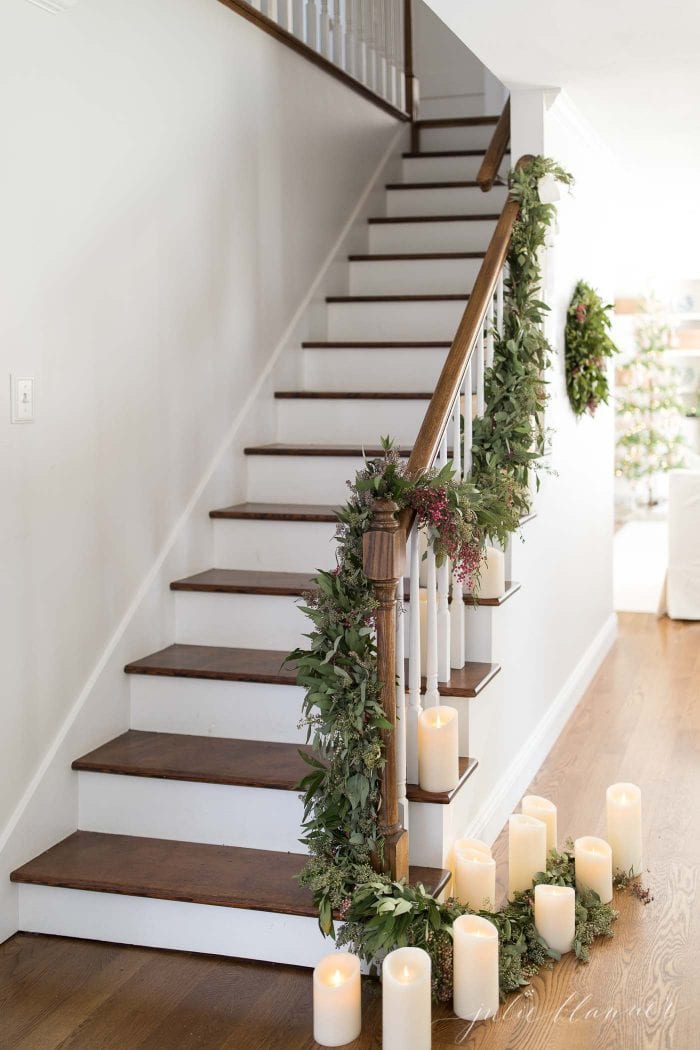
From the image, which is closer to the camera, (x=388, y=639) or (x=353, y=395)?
(x=388, y=639)

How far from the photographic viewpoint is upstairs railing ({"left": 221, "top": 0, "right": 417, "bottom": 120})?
4.48 metres

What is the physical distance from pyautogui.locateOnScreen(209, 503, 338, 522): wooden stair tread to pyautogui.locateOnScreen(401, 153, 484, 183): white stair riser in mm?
2437

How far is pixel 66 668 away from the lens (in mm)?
3129

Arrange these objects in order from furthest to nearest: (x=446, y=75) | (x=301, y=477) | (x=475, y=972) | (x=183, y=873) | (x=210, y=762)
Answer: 1. (x=446, y=75)
2. (x=301, y=477)
3. (x=210, y=762)
4. (x=183, y=873)
5. (x=475, y=972)

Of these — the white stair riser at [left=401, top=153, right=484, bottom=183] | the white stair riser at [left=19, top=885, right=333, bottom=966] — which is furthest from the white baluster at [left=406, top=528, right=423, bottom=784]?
the white stair riser at [left=401, top=153, right=484, bottom=183]

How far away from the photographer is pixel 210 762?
10.2 ft

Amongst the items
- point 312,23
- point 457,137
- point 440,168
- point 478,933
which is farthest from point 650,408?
point 478,933

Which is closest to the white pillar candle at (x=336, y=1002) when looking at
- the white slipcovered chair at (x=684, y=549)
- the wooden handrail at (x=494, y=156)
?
the wooden handrail at (x=494, y=156)

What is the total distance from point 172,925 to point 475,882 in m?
0.75

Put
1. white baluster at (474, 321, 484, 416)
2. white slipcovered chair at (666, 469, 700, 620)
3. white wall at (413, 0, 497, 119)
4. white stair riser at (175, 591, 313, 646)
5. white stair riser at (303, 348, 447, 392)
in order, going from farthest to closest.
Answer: white wall at (413, 0, 497, 119) → white slipcovered chair at (666, 469, 700, 620) → white stair riser at (303, 348, 447, 392) → white stair riser at (175, 591, 313, 646) → white baluster at (474, 321, 484, 416)

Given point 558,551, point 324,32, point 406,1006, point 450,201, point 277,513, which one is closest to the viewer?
point 406,1006

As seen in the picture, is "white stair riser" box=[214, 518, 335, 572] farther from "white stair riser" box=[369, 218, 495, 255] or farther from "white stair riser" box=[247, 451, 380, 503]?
"white stair riser" box=[369, 218, 495, 255]

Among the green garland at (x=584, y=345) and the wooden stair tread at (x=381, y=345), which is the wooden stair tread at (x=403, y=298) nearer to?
the wooden stair tread at (x=381, y=345)

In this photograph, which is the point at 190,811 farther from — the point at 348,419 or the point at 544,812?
the point at 348,419
